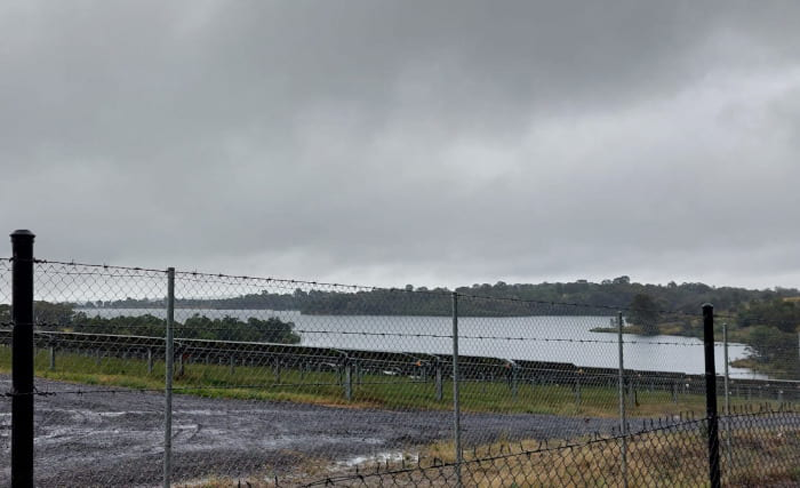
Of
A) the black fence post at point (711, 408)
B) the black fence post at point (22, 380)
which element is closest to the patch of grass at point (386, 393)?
the black fence post at point (711, 408)

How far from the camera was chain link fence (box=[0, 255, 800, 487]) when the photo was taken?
5.93 m

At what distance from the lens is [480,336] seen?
26.2 feet

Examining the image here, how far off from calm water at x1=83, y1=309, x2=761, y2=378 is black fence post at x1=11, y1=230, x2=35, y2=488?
5.11 feet

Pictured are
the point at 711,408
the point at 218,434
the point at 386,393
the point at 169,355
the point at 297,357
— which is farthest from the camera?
the point at 386,393

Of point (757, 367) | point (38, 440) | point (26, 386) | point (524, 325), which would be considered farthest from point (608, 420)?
point (26, 386)

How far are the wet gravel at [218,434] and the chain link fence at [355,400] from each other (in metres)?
0.06

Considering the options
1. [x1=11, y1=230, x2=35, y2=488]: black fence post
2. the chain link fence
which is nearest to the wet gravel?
the chain link fence

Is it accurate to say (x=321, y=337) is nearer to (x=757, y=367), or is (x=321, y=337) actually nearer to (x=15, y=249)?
(x=15, y=249)

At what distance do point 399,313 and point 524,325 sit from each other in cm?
218

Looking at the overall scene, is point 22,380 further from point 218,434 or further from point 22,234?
point 218,434

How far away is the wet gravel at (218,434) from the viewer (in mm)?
9570

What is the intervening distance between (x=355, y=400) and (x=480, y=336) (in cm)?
701

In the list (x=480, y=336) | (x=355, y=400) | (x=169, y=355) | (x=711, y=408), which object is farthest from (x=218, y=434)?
(x=711, y=408)

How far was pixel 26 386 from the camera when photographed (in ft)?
12.3
